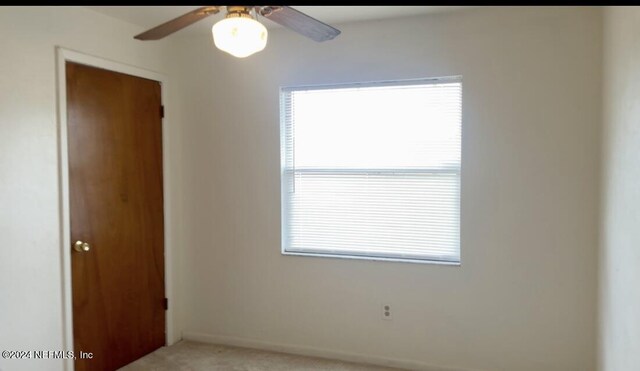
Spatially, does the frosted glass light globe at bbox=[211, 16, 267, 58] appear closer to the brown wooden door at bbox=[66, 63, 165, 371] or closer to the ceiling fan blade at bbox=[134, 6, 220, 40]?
→ the ceiling fan blade at bbox=[134, 6, 220, 40]

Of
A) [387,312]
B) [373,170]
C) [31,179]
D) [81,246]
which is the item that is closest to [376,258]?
[387,312]

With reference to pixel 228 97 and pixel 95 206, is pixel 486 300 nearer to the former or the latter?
pixel 228 97

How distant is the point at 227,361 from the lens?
11.1 ft

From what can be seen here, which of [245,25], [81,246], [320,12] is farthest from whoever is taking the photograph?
[320,12]

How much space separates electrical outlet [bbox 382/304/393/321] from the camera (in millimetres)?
3283

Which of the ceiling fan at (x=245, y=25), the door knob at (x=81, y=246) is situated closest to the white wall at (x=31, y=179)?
the door knob at (x=81, y=246)

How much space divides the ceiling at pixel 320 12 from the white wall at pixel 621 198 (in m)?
1.04

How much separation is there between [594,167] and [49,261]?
333cm

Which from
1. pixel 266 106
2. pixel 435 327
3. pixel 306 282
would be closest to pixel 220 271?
pixel 306 282

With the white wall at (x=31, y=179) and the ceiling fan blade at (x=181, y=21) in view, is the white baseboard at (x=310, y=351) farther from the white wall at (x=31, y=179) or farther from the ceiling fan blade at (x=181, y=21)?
the ceiling fan blade at (x=181, y=21)

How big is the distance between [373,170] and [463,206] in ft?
2.20

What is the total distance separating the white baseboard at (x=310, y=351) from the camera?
127 inches

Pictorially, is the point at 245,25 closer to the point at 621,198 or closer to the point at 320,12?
the point at 320,12

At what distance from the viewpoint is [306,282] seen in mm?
3479
